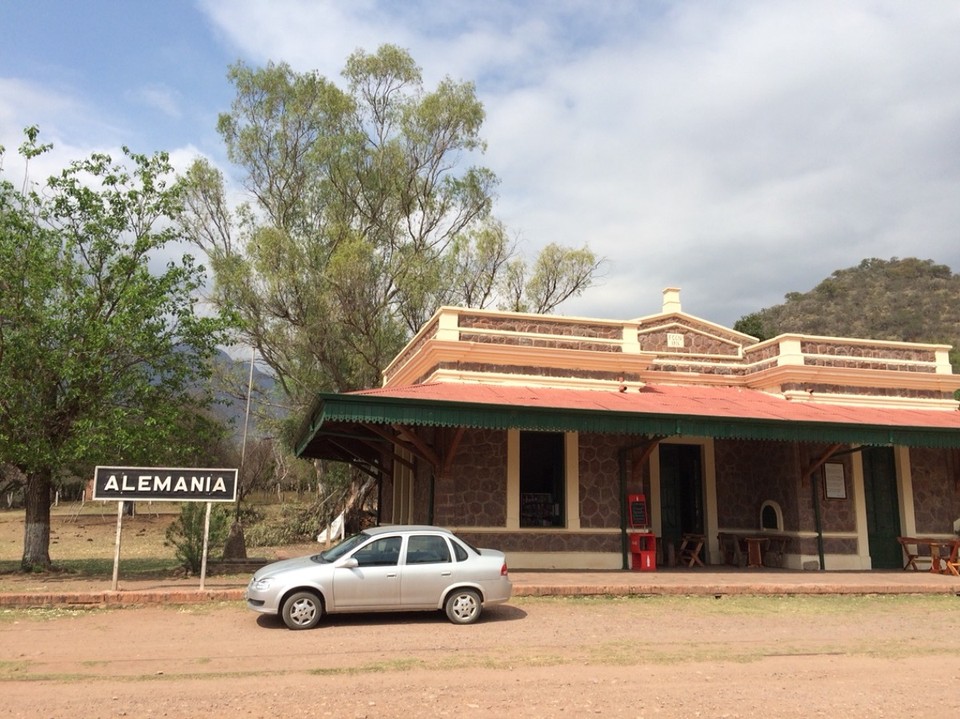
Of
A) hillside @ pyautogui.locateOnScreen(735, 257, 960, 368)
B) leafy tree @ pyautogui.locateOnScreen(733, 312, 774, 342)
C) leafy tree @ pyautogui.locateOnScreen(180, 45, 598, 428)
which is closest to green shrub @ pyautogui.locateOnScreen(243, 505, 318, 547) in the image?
leafy tree @ pyautogui.locateOnScreen(180, 45, 598, 428)

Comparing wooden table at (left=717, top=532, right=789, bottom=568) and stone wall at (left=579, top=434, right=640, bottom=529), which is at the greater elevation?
stone wall at (left=579, top=434, right=640, bottom=529)

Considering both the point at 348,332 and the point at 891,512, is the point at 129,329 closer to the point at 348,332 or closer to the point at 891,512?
the point at 348,332

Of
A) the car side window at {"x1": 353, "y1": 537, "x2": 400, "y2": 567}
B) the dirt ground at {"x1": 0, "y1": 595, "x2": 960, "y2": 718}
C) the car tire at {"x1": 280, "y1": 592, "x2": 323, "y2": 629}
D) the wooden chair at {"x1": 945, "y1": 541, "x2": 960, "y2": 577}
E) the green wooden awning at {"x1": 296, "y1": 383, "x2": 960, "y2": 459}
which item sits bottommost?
the dirt ground at {"x1": 0, "y1": 595, "x2": 960, "y2": 718}

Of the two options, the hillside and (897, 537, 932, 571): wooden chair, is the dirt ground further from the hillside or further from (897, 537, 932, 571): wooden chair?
the hillside

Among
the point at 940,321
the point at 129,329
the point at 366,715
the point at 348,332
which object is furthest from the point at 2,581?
the point at 940,321

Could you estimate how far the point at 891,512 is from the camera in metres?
15.9

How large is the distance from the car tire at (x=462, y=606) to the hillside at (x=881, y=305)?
45.5 metres

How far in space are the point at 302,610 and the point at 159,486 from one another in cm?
351

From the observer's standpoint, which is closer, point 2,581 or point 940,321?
point 2,581

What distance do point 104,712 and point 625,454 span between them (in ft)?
34.5

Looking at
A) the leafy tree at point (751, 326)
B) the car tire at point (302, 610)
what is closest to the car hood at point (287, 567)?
the car tire at point (302, 610)

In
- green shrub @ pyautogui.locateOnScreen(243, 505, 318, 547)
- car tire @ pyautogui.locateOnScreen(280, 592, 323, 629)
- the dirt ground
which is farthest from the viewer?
green shrub @ pyautogui.locateOnScreen(243, 505, 318, 547)

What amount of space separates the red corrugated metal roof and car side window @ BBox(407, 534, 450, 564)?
3.05 metres

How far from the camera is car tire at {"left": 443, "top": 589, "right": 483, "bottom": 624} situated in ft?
29.6
